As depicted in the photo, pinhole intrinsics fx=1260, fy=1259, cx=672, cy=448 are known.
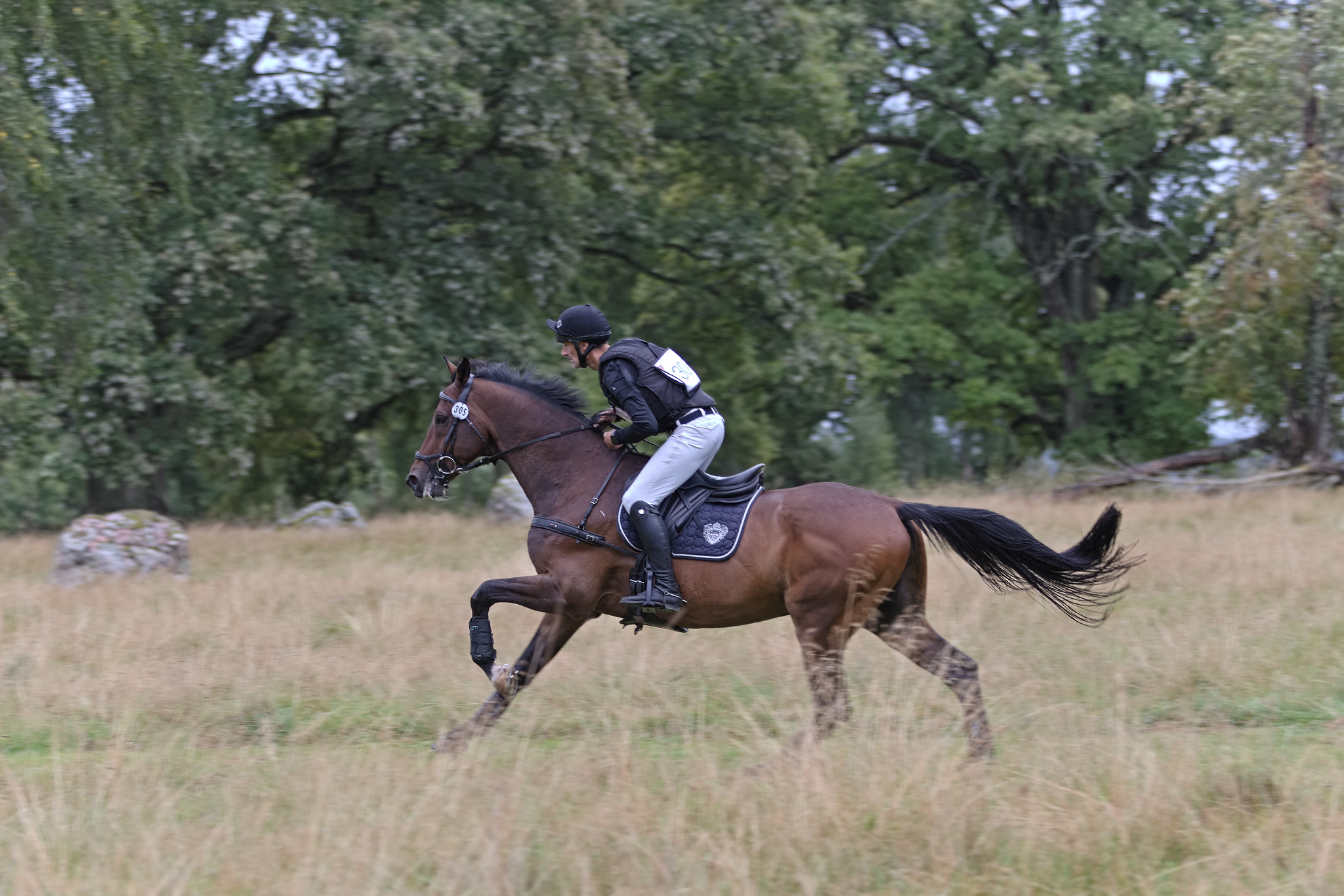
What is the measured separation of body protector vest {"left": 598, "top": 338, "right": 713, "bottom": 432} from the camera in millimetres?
6980

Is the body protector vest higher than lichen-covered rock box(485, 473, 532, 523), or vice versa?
the body protector vest

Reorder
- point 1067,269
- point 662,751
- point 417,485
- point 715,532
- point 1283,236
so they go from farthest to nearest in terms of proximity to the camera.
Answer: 1. point 1067,269
2. point 1283,236
3. point 417,485
4. point 715,532
5. point 662,751

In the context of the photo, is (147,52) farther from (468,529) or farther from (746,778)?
(746,778)

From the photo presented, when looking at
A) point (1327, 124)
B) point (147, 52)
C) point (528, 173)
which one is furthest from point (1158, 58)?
point (147, 52)

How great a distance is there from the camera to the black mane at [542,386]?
7.62 metres

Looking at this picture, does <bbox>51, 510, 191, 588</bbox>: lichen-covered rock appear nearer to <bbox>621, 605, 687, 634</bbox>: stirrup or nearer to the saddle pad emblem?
<bbox>621, 605, 687, 634</bbox>: stirrup

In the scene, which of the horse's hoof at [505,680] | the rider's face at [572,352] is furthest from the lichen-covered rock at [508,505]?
the horse's hoof at [505,680]

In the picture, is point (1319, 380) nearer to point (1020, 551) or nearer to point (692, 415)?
point (1020, 551)

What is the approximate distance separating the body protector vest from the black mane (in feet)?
1.79

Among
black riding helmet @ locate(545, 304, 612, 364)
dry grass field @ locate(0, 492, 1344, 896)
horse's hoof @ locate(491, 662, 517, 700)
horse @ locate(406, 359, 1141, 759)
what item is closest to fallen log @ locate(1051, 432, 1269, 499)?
dry grass field @ locate(0, 492, 1344, 896)

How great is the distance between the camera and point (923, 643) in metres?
6.61

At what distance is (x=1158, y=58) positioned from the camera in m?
24.8

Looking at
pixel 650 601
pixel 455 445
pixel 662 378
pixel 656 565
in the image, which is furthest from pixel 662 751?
pixel 455 445

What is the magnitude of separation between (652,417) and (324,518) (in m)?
13.8
